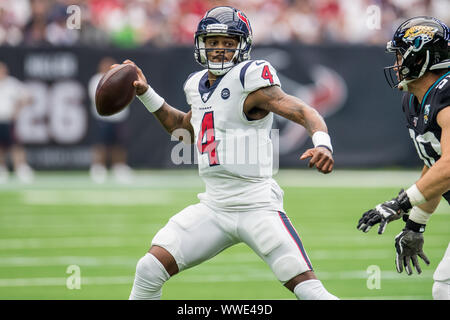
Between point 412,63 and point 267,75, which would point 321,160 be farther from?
point 412,63

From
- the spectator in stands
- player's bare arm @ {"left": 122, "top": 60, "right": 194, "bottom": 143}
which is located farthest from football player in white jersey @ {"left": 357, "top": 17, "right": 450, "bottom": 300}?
the spectator in stands

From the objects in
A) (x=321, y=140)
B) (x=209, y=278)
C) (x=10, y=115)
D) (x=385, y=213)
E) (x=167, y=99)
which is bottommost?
(x=209, y=278)

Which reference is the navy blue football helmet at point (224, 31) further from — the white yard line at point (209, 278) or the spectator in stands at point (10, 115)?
the spectator in stands at point (10, 115)

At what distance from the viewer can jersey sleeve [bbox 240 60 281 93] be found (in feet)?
13.3

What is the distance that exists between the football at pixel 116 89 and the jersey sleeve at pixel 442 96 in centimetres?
168

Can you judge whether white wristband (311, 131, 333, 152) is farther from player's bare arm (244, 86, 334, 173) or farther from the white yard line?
the white yard line

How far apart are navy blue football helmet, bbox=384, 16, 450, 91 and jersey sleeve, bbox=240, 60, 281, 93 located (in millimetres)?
621

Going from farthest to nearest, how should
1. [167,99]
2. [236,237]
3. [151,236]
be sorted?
[167,99], [151,236], [236,237]

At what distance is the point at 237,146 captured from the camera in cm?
415

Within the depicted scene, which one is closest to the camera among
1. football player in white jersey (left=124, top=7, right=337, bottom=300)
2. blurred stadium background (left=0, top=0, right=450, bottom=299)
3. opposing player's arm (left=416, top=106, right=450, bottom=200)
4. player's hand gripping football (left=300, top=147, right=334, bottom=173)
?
player's hand gripping football (left=300, top=147, right=334, bottom=173)

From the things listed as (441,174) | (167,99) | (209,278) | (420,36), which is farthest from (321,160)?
(167,99)

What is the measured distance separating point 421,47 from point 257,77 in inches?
32.7

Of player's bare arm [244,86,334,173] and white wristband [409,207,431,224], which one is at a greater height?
player's bare arm [244,86,334,173]
